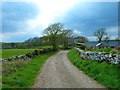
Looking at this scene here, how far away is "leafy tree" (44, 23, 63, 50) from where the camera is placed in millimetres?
88625

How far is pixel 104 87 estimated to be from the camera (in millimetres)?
14828

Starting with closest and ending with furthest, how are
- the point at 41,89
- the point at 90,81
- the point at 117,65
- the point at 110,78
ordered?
the point at 41,89 < the point at 110,78 < the point at 90,81 < the point at 117,65

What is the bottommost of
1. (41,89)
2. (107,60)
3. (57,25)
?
(41,89)

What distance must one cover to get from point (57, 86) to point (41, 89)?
1.25 metres

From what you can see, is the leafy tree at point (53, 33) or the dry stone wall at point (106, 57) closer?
the dry stone wall at point (106, 57)

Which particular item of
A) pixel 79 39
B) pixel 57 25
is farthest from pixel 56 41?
pixel 79 39

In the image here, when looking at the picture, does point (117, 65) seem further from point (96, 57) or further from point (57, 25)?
point (57, 25)

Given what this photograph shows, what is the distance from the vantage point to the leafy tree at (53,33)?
88625 mm

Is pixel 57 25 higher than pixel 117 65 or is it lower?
higher

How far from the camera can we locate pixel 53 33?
89938 mm

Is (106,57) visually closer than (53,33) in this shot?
Yes

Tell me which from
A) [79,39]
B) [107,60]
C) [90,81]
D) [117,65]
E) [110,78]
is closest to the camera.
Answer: [110,78]

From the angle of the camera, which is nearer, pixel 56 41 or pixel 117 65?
pixel 117 65

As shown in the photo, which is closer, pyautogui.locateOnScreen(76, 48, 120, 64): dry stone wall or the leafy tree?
pyautogui.locateOnScreen(76, 48, 120, 64): dry stone wall
